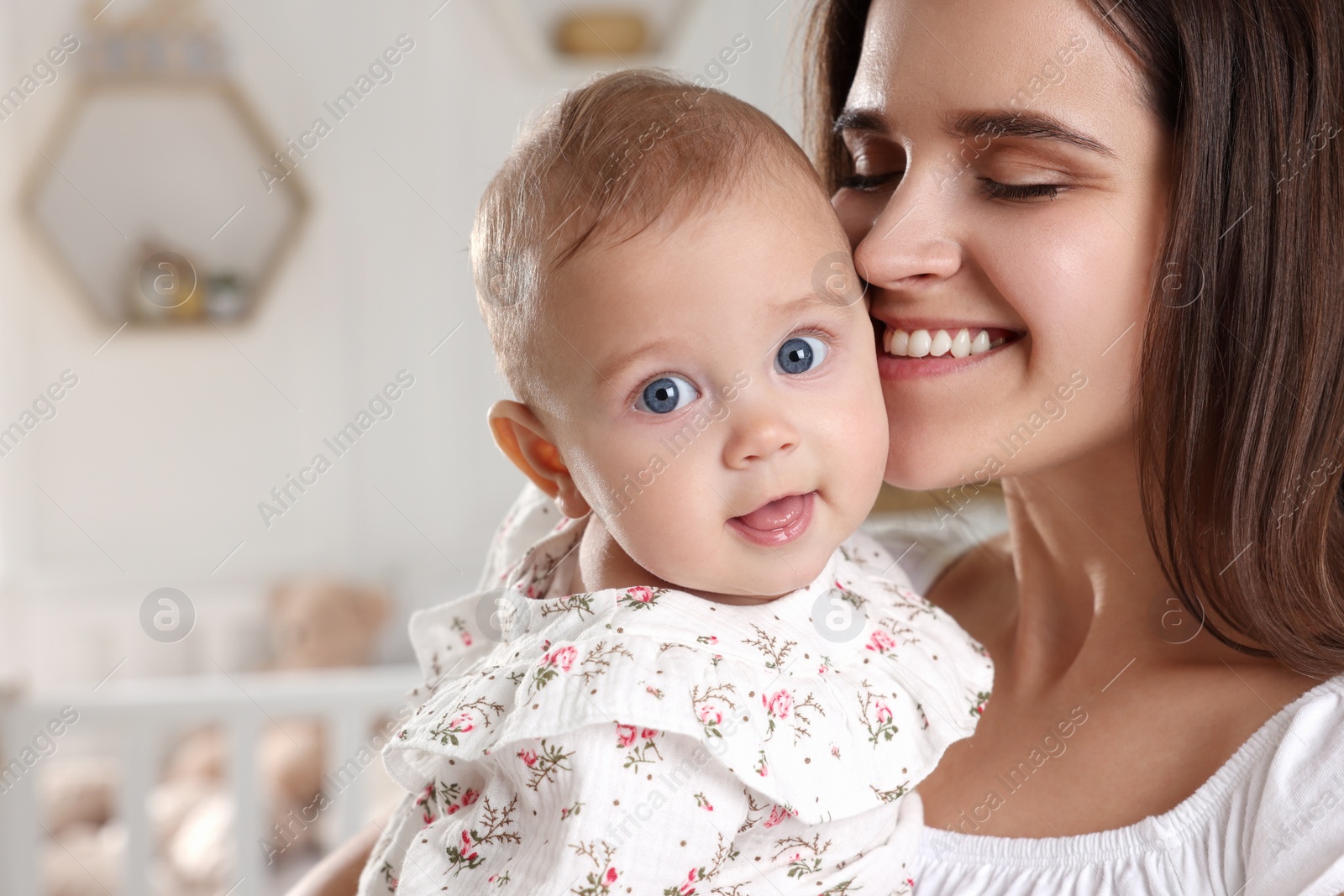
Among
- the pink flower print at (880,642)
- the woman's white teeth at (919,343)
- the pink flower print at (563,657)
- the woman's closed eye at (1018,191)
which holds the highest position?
the woman's closed eye at (1018,191)

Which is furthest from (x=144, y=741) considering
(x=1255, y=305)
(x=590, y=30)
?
(x=590, y=30)

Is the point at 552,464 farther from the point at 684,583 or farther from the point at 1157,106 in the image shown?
the point at 1157,106

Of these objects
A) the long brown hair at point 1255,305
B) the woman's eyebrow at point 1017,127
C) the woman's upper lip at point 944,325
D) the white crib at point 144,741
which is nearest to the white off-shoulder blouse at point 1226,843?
the long brown hair at point 1255,305

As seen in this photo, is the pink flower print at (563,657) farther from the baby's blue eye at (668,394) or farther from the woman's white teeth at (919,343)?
the woman's white teeth at (919,343)

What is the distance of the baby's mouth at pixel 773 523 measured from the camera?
94 cm

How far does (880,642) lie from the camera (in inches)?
41.6

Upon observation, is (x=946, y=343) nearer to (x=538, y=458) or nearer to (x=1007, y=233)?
(x=1007, y=233)

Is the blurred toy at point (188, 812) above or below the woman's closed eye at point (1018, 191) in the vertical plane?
below

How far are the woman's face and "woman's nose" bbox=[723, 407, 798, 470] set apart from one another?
220mm

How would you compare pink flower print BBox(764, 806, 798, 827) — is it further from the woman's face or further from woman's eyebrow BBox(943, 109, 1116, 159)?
woman's eyebrow BBox(943, 109, 1116, 159)

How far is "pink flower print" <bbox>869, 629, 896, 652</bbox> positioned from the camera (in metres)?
1.05

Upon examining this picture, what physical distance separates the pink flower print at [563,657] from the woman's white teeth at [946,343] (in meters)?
0.45

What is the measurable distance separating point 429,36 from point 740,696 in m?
3.11

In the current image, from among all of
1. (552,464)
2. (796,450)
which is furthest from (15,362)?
(796,450)
